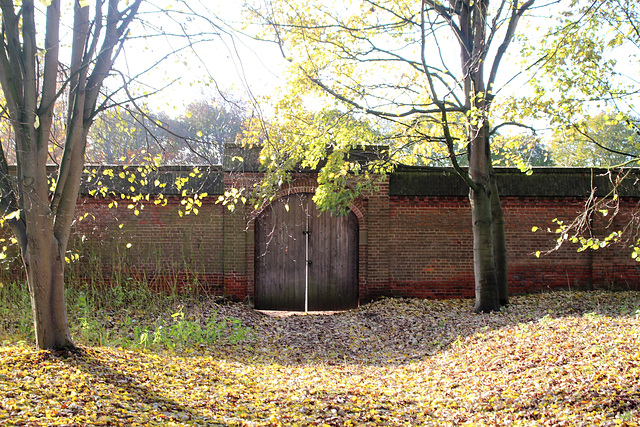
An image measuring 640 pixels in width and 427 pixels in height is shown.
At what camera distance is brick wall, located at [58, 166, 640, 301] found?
10828mm

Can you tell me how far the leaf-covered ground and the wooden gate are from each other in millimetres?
2592

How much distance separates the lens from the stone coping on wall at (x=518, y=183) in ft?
36.3

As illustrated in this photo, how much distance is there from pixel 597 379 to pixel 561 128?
3486 mm

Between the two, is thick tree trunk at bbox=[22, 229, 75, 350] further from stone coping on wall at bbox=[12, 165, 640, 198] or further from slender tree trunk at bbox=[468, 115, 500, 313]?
slender tree trunk at bbox=[468, 115, 500, 313]

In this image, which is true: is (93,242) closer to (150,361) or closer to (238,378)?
(150,361)

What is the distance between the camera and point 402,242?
11.2 m

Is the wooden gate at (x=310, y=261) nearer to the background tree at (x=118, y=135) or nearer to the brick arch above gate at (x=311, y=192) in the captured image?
the brick arch above gate at (x=311, y=192)

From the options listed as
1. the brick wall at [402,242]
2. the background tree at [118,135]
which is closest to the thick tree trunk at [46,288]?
the background tree at [118,135]

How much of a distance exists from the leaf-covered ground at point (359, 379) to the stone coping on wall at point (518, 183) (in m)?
3.33

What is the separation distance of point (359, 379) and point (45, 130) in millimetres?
4500

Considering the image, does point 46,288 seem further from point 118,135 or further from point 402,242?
point 402,242

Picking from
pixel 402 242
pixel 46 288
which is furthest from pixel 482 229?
pixel 46 288

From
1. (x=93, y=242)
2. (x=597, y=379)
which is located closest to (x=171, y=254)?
(x=93, y=242)

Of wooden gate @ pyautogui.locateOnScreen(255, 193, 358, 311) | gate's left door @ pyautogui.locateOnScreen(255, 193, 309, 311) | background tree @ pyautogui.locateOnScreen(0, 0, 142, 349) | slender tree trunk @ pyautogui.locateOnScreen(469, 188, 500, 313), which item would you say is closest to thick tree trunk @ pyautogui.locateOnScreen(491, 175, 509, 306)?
slender tree trunk @ pyautogui.locateOnScreen(469, 188, 500, 313)
